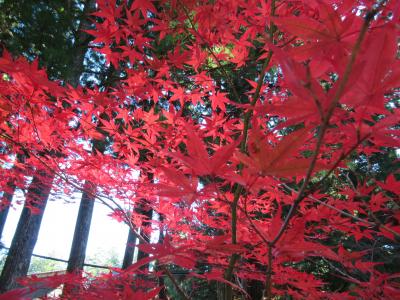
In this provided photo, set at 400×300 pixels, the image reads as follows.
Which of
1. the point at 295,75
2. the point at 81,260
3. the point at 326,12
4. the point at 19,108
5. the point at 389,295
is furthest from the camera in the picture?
the point at 81,260

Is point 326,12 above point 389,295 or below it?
above

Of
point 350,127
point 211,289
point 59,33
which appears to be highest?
point 59,33

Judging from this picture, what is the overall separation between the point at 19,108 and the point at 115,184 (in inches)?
37.7

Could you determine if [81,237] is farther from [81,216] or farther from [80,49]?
[80,49]

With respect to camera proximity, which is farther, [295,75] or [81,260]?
[81,260]

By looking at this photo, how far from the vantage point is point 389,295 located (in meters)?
1.21

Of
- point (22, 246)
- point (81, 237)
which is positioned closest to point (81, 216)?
point (81, 237)

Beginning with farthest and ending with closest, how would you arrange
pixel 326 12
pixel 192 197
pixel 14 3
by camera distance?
pixel 14 3
pixel 192 197
pixel 326 12

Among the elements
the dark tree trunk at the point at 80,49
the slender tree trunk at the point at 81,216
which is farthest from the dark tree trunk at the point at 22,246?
the dark tree trunk at the point at 80,49

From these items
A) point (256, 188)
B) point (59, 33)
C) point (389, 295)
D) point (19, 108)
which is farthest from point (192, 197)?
point (59, 33)

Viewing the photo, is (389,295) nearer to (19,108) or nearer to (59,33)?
(19,108)

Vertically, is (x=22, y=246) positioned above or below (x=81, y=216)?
below

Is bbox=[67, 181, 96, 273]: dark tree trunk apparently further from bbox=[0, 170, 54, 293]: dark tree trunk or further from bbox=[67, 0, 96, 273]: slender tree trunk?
bbox=[0, 170, 54, 293]: dark tree trunk

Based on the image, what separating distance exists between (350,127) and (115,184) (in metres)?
2.21
